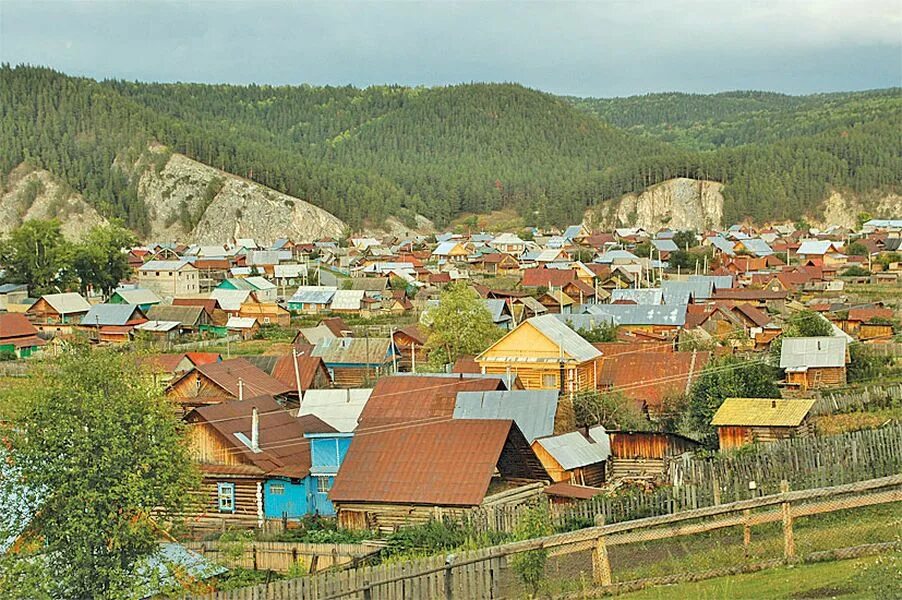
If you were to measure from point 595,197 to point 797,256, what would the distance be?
74.4m

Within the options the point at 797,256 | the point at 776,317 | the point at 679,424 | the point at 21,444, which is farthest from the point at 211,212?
the point at 21,444

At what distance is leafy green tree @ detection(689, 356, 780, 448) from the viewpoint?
31.7 meters

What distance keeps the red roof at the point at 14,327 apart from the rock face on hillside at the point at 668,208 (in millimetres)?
116837

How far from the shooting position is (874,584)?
918 centimetres

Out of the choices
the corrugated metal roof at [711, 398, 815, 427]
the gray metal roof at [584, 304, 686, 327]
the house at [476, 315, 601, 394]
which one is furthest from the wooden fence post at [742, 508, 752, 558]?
the gray metal roof at [584, 304, 686, 327]

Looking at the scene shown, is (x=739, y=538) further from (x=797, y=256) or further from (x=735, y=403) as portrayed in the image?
(x=797, y=256)

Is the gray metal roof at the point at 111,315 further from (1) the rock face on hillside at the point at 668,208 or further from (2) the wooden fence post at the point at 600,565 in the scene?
(1) the rock face on hillside at the point at 668,208

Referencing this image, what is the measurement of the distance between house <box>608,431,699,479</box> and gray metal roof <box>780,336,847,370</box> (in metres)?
13.5

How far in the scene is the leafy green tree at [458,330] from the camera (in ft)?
150

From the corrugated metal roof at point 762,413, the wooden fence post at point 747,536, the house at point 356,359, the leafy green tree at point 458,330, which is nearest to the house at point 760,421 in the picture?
the corrugated metal roof at point 762,413

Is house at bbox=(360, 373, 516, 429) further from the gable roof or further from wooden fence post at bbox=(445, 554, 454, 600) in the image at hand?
the gable roof

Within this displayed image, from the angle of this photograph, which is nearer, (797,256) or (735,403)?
(735,403)

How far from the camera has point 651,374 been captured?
3750 cm

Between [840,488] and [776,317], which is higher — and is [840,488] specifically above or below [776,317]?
above
